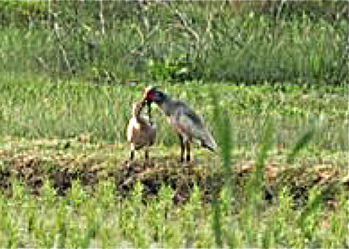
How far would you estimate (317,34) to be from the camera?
30.5 ft

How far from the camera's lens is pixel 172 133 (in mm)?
5965

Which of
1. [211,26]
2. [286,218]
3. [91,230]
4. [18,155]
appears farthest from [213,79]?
[91,230]

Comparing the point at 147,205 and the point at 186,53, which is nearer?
the point at 147,205

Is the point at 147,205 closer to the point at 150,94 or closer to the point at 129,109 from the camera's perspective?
the point at 150,94

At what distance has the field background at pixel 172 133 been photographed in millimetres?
3943

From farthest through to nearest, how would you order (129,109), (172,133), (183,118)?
(129,109) < (172,133) < (183,118)

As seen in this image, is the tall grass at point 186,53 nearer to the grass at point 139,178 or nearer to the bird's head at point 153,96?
the grass at point 139,178

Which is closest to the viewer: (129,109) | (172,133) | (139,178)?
(139,178)

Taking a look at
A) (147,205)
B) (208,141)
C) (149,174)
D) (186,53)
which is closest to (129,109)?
(149,174)

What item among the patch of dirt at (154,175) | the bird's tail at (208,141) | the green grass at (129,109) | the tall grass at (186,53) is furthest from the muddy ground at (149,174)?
the tall grass at (186,53)

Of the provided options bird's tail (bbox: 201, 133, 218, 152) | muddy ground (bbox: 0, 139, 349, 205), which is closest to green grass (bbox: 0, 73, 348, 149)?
bird's tail (bbox: 201, 133, 218, 152)

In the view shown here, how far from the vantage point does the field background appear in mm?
3943

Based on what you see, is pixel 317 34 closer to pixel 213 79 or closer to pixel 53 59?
pixel 213 79

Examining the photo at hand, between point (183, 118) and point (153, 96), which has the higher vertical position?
point (153, 96)
